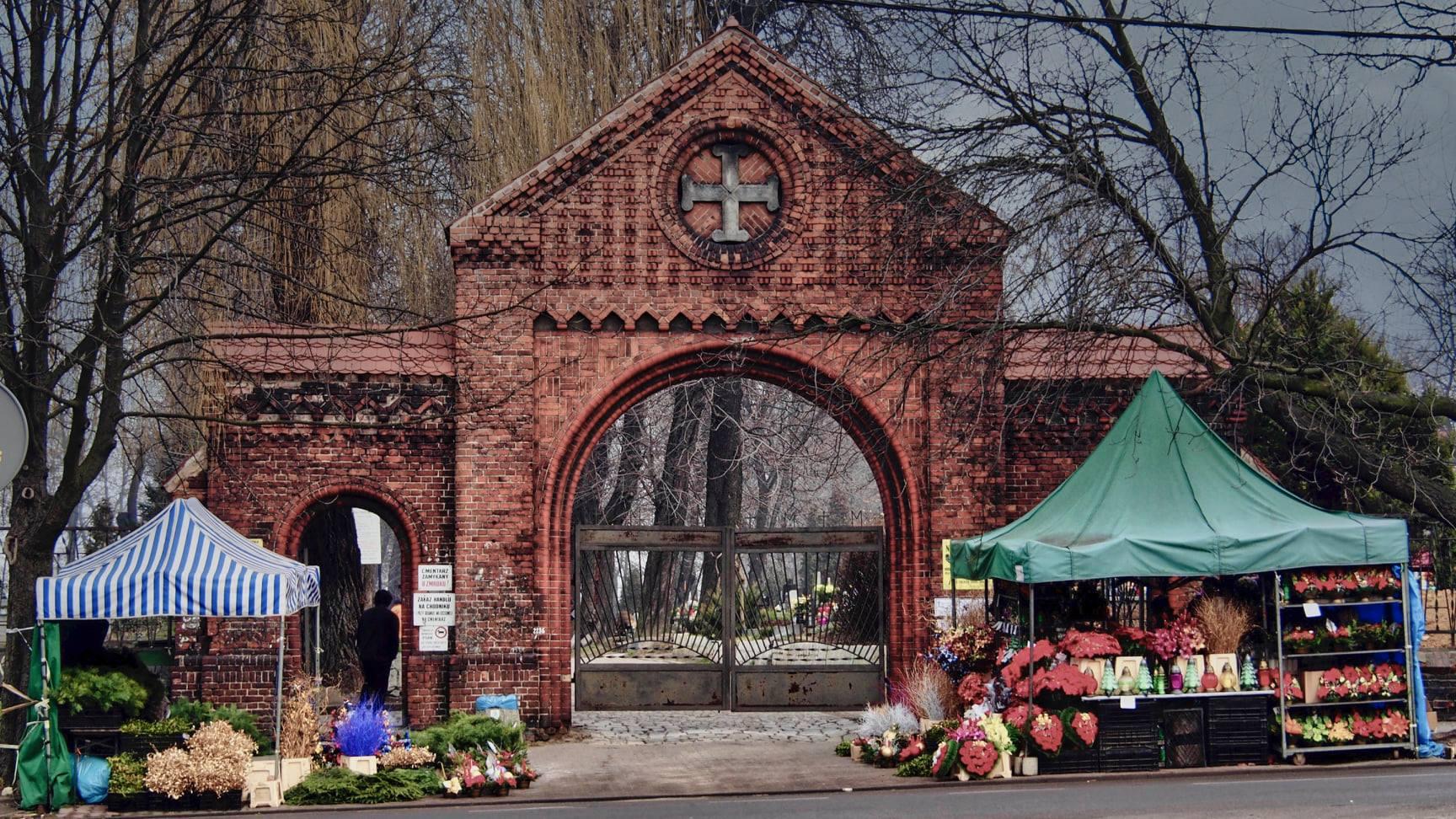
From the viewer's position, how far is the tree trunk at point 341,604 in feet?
80.0

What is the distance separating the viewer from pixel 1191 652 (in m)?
15.4

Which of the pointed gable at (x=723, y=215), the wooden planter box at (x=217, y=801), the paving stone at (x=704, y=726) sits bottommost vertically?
the wooden planter box at (x=217, y=801)

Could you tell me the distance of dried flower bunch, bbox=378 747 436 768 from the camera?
15.1 meters

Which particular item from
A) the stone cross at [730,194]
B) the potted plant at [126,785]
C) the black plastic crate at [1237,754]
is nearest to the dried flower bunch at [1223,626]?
the black plastic crate at [1237,754]

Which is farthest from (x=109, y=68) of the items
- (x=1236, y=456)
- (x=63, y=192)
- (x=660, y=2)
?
(x=660, y=2)

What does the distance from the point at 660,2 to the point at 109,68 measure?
14.2 m

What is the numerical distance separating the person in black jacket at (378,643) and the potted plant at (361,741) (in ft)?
15.2

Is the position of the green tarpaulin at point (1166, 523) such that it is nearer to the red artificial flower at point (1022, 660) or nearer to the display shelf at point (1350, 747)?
the red artificial flower at point (1022, 660)

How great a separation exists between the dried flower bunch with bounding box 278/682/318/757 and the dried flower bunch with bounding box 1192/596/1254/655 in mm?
8326

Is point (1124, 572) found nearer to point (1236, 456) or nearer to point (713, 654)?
point (1236, 456)

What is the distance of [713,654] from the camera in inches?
803

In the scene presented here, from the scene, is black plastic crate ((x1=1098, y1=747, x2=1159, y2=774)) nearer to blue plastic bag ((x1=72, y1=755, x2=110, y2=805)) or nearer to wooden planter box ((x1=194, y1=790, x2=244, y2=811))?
wooden planter box ((x1=194, y1=790, x2=244, y2=811))

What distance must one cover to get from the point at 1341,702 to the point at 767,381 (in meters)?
7.49

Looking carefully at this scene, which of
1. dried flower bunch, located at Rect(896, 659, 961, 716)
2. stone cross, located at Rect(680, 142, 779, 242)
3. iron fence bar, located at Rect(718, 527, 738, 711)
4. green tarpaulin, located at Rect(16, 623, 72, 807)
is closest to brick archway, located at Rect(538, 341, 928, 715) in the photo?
stone cross, located at Rect(680, 142, 779, 242)
